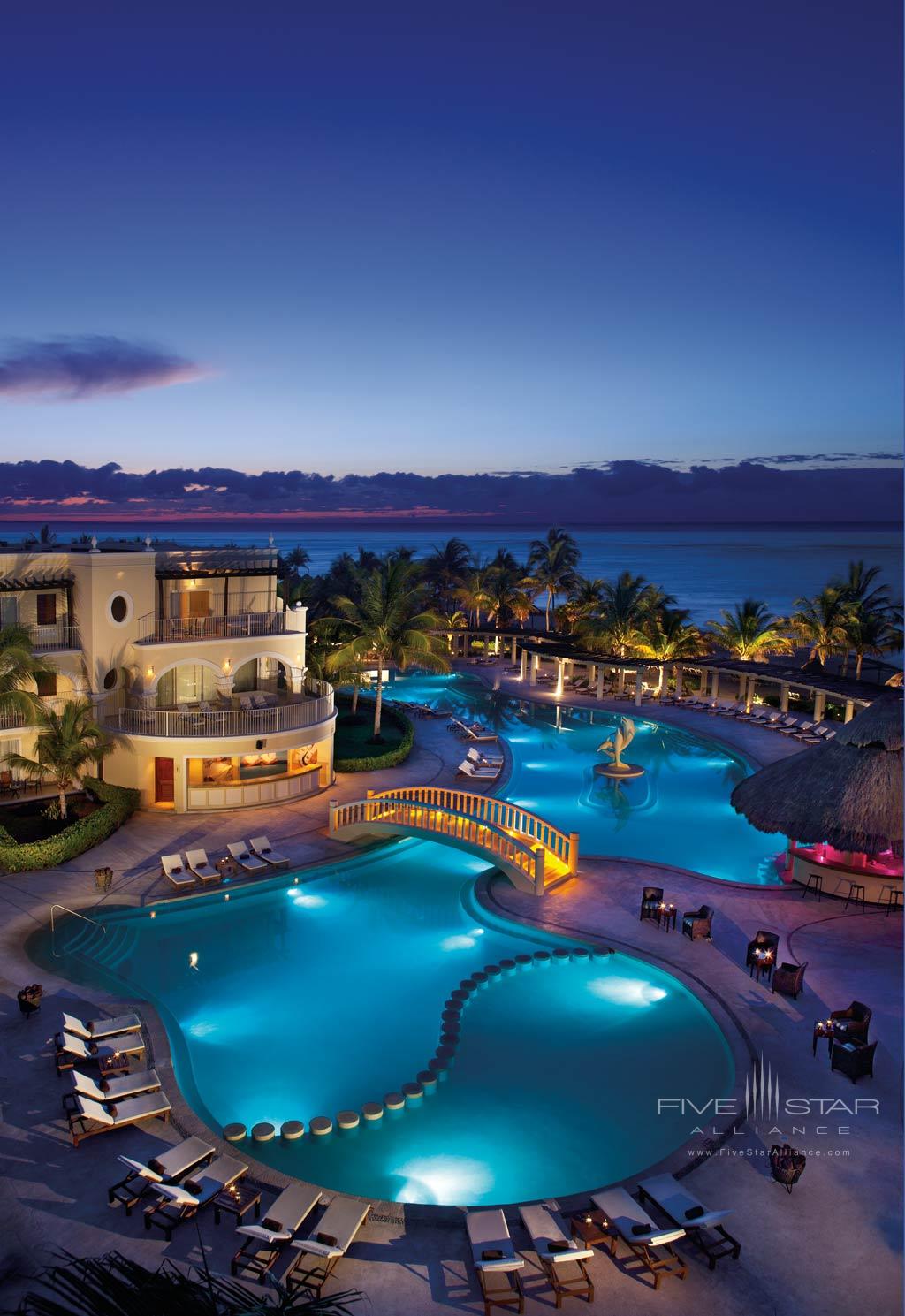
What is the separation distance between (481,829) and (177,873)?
698 cm

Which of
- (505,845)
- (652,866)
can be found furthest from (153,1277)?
(652,866)

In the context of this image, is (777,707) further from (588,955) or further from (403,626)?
(588,955)

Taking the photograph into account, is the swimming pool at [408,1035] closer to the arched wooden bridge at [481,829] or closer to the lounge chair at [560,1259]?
the arched wooden bridge at [481,829]

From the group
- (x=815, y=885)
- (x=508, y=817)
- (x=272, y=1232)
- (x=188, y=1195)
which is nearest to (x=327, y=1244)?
(x=272, y=1232)

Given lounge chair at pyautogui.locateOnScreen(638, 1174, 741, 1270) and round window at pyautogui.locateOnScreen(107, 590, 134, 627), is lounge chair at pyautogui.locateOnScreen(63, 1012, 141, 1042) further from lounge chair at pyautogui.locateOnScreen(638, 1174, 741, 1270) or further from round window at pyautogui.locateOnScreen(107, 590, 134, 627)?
round window at pyautogui.locateOnScreen(107, 590, 134, 627)

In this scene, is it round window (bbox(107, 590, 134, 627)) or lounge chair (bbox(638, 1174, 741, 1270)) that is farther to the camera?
round window (bbox(107, 590, 134, 627))

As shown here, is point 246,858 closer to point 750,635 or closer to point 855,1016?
point 855,1016

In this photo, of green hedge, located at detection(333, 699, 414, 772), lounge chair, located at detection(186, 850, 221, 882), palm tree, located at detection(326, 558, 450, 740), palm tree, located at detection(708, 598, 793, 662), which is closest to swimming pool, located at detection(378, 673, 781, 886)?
green hedge, located at detection(333, 699, 414, 772)

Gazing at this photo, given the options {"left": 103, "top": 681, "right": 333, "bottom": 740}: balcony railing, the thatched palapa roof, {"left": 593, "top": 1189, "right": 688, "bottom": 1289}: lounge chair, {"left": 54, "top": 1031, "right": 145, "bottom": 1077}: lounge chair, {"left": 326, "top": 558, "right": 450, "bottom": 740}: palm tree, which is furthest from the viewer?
{"left": 326, "top": 558, "right": 450, "bottom": 740}: palm tree

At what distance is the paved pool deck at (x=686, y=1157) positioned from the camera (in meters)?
9.00

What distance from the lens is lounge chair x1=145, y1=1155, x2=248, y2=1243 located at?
31.3 feet

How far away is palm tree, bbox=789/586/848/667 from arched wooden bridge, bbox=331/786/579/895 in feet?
81.8

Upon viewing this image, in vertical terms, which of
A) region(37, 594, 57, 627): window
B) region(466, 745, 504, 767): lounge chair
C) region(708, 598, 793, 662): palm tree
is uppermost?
region(37, 594, 57, 627): window

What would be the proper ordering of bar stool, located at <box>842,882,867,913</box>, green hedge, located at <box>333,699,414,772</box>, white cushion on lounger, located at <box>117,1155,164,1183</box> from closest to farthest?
white cushion on lounger, located at <box>117,1155,164,1183</box> → bar stool, located at <box>842,882,867,913</box> → green hedge, located at <box>333,699,414,772</box>
